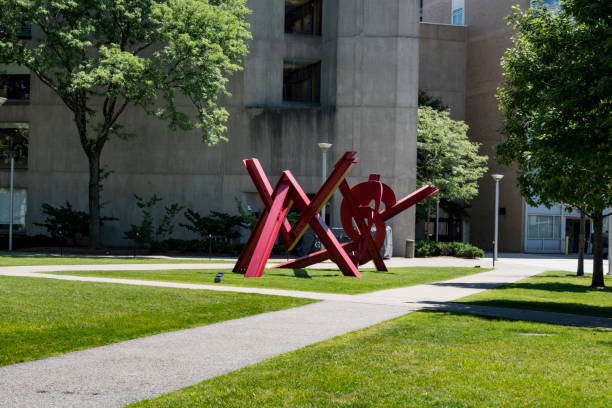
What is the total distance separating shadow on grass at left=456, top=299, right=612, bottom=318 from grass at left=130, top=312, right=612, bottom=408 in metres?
4.12

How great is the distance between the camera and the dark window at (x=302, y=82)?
39.5m

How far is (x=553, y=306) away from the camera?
14.6 meters

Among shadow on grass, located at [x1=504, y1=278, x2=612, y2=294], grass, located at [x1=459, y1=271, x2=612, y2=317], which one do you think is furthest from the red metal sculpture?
grass, located at [x1=459, y1=271, x2=612, y2=317]

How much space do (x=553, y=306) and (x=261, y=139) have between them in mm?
24646

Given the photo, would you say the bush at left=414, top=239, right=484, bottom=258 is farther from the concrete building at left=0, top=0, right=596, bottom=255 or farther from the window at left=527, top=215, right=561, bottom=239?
the window at left=527, top=215, right=561, bottom=239

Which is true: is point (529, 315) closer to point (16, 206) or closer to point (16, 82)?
point (16, 206)

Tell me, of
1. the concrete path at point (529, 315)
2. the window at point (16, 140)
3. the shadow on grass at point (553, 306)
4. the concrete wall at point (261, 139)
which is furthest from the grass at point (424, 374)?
the window at point (16, 140)

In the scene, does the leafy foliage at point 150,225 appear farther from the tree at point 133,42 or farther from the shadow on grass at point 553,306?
the shadow on grass at point 553,306

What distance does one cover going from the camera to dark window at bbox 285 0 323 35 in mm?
39625

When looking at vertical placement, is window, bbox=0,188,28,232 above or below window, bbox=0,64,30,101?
below

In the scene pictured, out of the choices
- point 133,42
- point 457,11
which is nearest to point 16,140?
point 133,42

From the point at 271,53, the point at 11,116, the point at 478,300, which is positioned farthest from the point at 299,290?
the point at 11,116

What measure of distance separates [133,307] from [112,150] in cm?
2720

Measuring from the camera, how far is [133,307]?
38.4 feet
